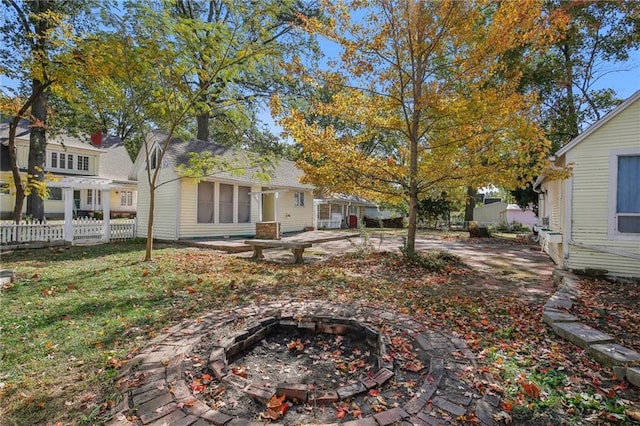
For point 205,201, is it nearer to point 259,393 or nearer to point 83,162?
point 259,393

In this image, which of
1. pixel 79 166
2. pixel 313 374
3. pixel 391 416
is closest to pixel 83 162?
pixel 79 166

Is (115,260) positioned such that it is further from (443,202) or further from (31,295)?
(443,202)

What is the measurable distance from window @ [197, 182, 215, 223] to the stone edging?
12.7 meters

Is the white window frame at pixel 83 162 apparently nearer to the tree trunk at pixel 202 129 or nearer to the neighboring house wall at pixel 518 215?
the tree trunk at pixel 202 129

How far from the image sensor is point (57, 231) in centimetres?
1116

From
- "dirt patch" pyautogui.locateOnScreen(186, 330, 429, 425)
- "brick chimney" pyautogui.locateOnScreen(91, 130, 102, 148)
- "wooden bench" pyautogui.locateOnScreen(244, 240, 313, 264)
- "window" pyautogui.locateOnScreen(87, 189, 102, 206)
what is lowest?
"dirt patch" pyautogui.locateOnScreen(186, 330, 429, 425)

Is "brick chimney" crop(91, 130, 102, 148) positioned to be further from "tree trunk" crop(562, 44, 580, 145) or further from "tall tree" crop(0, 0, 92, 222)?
"tree trunk" crop(562, 44, 580, 145)

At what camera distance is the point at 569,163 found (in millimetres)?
7805

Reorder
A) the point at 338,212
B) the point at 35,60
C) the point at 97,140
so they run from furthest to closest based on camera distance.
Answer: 1. the point at 338,212
2. the point at 97,140
3. the point at 35,60

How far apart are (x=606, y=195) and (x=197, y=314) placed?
30.5 feet

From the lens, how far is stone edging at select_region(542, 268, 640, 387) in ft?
9.72

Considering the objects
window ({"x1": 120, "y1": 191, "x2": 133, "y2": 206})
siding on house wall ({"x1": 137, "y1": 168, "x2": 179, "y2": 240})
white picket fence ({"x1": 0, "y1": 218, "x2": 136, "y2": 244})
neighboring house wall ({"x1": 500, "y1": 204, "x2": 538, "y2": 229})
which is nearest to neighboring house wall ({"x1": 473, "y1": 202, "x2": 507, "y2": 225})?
neighboring house wall ({"x1": 500, "y1": 204, "x2": 538, "y2": 229})

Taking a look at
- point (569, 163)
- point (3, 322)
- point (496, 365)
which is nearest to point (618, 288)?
point (569, 163)

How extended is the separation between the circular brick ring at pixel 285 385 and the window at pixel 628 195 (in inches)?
262
